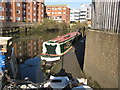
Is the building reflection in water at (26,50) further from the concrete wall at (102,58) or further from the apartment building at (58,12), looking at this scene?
the apartment building at (58,12)

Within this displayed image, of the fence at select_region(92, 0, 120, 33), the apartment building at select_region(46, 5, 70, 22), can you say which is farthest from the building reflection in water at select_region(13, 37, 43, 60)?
the apartment building at select_region(46, 5, 70, 22)

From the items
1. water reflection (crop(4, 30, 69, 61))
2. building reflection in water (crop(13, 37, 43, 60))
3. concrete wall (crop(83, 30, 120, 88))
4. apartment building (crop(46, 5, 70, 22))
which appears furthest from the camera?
apartment building (crop(46, 5, 70, 22))

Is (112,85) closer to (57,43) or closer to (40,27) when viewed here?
(57,43)

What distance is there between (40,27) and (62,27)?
10.7m

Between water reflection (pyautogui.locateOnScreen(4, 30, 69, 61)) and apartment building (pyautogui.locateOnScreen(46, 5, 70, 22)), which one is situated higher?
apartment building (pyautogui.locateOnScreen(46, 5, 70, 22))

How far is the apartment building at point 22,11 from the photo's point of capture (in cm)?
3972

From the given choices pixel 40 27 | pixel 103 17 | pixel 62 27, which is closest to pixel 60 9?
pixel 62 27

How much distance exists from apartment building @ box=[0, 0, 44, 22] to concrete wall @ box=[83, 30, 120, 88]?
3229 cm

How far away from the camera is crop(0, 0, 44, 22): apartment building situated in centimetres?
3972

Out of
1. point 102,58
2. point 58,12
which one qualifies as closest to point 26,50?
point 102,58

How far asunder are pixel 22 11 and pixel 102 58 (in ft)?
140

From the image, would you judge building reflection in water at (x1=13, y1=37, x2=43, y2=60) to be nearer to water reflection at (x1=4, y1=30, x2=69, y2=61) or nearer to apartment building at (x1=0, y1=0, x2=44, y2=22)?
water reflection at (x1=4, y1=30, x2=69, y2=61)

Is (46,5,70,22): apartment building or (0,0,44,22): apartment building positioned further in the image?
(46,5,70,22): apartment building

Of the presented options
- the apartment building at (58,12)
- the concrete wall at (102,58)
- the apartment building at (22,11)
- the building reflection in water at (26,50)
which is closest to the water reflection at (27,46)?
the building reflection in water at (26,50)
